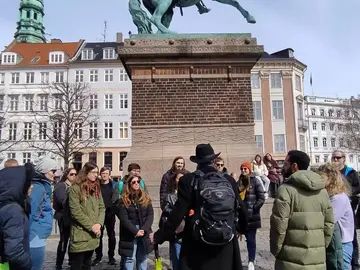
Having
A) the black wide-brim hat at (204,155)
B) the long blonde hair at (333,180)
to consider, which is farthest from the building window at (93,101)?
the black wide-brim hat at (204,155)

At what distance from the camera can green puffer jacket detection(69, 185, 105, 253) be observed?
4.78 meters

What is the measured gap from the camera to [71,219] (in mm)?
4883

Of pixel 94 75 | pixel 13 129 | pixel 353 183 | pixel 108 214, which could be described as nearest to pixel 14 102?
pixel 13 129

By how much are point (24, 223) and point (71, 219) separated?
59.0 inches

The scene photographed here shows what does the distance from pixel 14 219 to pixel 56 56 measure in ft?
164

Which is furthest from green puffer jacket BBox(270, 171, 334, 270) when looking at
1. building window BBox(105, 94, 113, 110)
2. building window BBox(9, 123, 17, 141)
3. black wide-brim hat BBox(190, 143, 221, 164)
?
building window BBox(9, 123, 17, 141)

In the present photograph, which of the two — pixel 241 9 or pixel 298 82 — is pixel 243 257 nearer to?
pixel 241 9

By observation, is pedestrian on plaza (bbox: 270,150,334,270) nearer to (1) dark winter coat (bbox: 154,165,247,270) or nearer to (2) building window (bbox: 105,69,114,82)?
(1) dark winter coat (bbox: 154,165,247,270)

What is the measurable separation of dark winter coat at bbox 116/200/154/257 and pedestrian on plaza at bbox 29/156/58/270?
0.99 meters

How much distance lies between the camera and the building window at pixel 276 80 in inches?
1917

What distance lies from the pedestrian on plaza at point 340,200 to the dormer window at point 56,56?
4907 centimetres

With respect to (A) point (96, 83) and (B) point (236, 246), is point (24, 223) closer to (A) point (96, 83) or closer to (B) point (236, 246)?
Answer: (B) point (236, 246)

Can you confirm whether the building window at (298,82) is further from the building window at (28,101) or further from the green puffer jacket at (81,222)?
the green puffer jacket at (81,222)

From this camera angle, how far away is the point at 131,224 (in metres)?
5.13
